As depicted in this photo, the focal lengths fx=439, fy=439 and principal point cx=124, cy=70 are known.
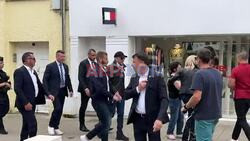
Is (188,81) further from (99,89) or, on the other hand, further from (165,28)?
(165,28)

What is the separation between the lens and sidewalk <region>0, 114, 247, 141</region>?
902 cm

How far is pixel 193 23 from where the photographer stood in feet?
33.6

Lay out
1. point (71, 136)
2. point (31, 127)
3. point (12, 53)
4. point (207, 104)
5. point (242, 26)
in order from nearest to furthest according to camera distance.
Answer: point (207, 104) < point (31, 127) < point (71, 136) < point (242, 26) < point (12, 53)

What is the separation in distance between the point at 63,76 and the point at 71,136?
1293 millimetres

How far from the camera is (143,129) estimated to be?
613 cm

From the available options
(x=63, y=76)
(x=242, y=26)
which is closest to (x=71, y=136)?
(x=63, y=76)

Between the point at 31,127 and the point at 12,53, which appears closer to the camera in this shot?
the point at 31,127

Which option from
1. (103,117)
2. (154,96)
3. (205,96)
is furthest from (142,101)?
(103,117)

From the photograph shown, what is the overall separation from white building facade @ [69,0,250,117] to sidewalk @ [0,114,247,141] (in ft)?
3.17

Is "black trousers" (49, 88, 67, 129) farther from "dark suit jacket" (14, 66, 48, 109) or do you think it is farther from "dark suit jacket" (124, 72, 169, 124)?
"dark suit jacket" (124, 72, 169, 124)

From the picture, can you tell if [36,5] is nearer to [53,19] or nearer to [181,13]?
[53,19]

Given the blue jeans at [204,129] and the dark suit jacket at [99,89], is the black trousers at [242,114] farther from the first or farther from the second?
the dark suit jacket at [99,89]

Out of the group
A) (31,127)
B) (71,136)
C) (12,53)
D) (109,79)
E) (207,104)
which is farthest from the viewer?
(12,53)

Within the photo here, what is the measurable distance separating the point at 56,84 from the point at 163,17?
3101mm
